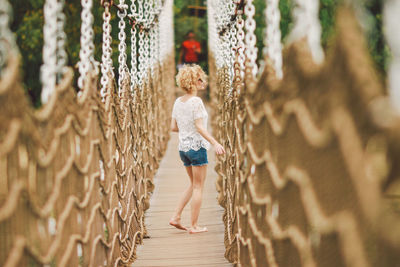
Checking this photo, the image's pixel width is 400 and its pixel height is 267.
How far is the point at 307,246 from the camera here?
155cm

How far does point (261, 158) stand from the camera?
2.23 meters

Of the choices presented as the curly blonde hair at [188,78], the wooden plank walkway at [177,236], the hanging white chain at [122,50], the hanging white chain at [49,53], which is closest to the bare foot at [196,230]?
the wooden plank walkway at [177,236]

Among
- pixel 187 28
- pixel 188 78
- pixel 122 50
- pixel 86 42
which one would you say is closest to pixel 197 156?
pixel 188 78

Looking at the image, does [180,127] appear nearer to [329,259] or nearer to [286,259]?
[286,259]

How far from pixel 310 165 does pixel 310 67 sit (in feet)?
0.76

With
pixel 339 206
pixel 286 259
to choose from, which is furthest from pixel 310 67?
pixel 286 259

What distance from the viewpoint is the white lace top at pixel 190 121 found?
4.09 metres

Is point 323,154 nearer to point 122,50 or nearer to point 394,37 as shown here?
point 394,37

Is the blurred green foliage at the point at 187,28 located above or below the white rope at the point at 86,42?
above

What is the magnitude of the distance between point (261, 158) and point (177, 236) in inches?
85.2

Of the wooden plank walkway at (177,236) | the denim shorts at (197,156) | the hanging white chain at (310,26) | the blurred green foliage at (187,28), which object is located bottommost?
the wooden plank walkway at (177,236)

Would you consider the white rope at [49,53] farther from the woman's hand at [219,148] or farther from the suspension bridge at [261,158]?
the woman's hand at [219,148]

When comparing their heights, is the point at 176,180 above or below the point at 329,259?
below

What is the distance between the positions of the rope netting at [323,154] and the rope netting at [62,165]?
666mm
